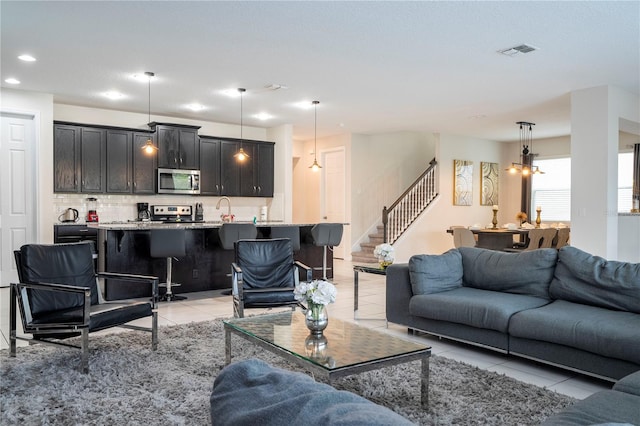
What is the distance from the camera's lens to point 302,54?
5387 mm

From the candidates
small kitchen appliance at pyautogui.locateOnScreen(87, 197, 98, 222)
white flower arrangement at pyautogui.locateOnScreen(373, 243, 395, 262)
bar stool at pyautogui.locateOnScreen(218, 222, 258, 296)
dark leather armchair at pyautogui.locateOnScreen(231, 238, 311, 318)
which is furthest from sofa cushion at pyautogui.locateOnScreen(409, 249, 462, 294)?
small kitchen appliance at pyautogui.locateOnScreen(87, 197, 98, 222)

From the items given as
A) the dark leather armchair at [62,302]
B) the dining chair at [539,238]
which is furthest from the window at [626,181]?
the dark leather armchair at [62,302]

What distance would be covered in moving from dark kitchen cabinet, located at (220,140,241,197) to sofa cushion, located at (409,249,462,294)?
5.82 metres

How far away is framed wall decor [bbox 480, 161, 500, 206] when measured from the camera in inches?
480

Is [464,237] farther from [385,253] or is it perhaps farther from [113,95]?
[113,95]

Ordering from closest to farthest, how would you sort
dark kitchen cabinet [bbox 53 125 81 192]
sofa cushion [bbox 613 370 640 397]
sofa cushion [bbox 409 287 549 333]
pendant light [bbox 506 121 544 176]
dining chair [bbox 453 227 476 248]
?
sofa cushion [bbox 613 370 640 397] → sofa cushion [bbox 409 287 549 333] → dark kitchen cabinet [bbox 53 125 81 192] → dining chair [bbox 453 227 476 248] → pendant light [bbox 506 121 544 176]

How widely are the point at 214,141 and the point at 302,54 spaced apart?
437 centimetres

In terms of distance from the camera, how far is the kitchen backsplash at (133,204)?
8102 mm

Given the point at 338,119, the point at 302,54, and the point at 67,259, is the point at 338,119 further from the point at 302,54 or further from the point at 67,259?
the point at 67,259

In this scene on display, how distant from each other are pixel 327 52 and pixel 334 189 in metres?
6.26

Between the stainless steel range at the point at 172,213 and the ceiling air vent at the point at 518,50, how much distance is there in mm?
6172

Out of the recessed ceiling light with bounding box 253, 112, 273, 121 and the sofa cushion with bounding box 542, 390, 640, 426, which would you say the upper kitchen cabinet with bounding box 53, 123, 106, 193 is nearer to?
the recessed ceiling light with bounding box 253, 112, 273, 121

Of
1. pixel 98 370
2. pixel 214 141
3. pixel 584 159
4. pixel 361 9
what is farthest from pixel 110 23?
pixel 584 159

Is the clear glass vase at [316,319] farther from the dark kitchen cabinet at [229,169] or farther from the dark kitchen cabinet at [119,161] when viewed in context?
the dark kitchen cabinet at [229,169]
